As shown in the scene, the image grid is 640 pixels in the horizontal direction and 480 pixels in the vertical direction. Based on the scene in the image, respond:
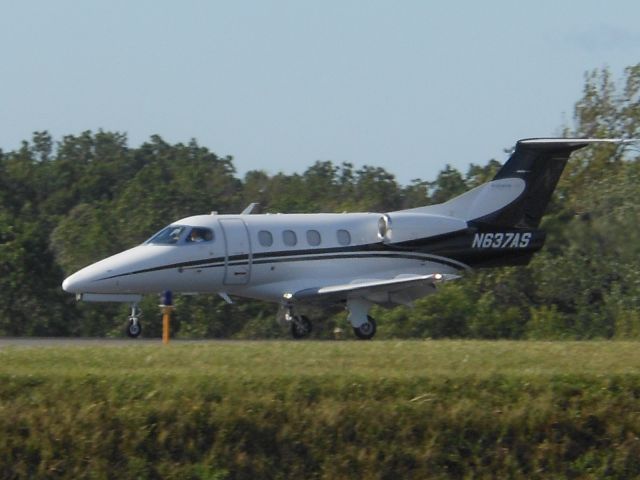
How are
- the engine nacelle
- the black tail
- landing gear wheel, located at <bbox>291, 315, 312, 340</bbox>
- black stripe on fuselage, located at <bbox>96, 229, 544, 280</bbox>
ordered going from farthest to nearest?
the black tail
landing gear wheel, located at <bbox>291, 315, 312, 340</bbox>
the engine nacelle
black stripe on fuselage, located at <bbox>96, 229, 544, 280</bbox>

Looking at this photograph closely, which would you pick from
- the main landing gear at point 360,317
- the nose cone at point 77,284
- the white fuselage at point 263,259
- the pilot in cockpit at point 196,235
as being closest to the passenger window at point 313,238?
the white fuselage at point 263,259

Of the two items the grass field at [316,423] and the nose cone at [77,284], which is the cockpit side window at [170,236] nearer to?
the nose cone at [77,284]

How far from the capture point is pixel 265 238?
2611cm

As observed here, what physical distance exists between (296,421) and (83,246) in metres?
26.1

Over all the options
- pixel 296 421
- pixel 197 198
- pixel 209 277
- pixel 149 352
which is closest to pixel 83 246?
pixel 197 198

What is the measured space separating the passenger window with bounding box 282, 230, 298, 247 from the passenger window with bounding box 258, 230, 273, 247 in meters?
0.28

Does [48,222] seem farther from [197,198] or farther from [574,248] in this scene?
[574,248]

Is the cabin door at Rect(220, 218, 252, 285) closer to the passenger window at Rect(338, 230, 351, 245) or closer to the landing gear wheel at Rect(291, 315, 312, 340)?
the landing gear wheel at Rect(291, 315, 312, 340)

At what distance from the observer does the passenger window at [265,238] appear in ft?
85.5

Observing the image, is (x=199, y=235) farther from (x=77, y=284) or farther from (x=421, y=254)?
(x=421, y=254)

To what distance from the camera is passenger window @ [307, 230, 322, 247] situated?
86.7 ft

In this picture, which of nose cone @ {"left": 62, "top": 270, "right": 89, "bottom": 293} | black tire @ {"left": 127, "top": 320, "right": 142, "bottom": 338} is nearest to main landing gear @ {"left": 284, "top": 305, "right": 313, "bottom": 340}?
black tire @ {"left": 127, "top": 320, "right": 142, "bottom": 338}

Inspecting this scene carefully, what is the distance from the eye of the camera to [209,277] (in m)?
25.6

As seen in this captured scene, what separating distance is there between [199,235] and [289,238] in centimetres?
185
